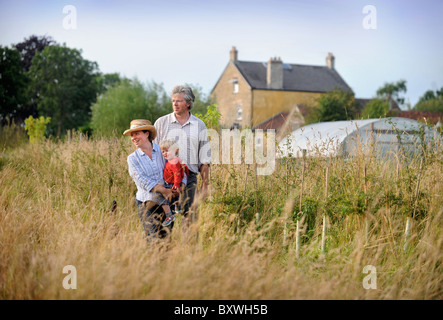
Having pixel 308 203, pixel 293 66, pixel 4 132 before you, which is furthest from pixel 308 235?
pixel 293 66

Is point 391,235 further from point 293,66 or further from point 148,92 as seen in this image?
point 293,66

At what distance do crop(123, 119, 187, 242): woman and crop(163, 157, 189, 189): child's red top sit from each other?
0.07 metres

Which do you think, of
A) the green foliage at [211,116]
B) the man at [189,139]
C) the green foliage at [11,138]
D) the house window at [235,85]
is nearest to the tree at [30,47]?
the house window at [235,85]

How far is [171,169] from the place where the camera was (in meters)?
3.82

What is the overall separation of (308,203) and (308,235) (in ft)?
1.30

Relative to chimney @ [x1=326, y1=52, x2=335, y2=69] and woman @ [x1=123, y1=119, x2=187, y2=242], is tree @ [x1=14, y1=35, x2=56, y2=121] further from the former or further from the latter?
woman @ [x1=123, y1=119, x2=187, y2=242]

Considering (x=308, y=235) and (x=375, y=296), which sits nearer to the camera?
(x=375, y=296)

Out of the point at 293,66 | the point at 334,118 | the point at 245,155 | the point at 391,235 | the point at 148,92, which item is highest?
the point at 293,66

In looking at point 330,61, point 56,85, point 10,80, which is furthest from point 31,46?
point 330,61

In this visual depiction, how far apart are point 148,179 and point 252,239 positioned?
147 cm

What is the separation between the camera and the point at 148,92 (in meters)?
28.3

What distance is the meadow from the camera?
314 cm

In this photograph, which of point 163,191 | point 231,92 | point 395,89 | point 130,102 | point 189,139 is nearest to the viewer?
point 163,191

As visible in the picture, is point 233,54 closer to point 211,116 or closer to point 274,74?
point 274,74
